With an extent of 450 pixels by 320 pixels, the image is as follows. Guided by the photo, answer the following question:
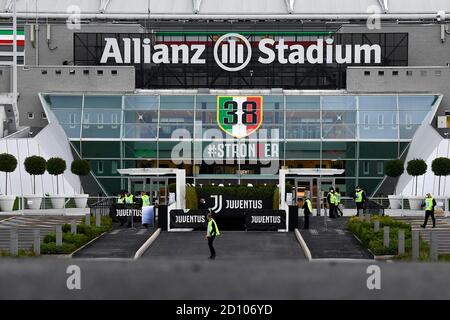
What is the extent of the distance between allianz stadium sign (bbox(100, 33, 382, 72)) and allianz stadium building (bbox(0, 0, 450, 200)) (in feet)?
0.29

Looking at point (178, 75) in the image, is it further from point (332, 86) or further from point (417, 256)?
point (417, 256)

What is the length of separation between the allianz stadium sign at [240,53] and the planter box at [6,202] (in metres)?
18.3

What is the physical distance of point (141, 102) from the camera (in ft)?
219

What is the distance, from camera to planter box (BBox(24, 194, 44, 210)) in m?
53.3

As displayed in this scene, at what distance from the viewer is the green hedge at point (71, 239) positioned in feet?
87.8

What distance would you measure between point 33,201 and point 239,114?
17506mm

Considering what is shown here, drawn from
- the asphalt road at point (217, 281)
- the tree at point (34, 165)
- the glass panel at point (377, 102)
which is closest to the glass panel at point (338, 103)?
the glass panel at point (377, 102)

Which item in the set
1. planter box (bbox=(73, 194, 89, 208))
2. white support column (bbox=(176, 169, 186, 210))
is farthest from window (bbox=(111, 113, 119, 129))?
white support column (bbox=(176, 169, 186, 210))

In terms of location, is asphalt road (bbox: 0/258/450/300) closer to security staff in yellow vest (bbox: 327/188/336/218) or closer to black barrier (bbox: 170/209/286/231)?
black barrier (bbox: 170/209/286/231)

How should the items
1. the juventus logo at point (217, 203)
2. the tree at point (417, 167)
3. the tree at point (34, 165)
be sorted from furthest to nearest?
the tree at point (417, 167)
the tree at point (34, 165)
the juventus logo at point (217, 203)

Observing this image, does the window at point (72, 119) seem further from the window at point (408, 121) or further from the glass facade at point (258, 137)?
the window at point (408, 121)

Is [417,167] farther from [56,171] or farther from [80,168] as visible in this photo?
[56,171]

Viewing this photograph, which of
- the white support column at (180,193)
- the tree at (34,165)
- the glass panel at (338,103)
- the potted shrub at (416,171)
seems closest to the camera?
the white support column at (180,193)
